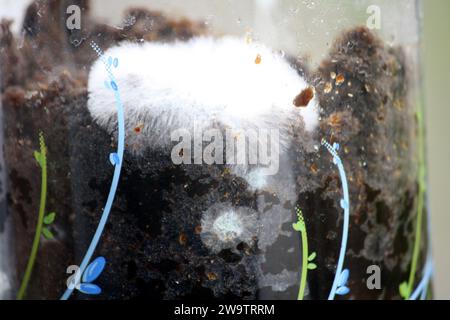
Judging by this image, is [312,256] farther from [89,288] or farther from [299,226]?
[89,288]

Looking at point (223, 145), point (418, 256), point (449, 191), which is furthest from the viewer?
point (449, 191)

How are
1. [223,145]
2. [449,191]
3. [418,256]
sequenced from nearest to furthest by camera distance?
[223,145] → [418,256] → [449,191]

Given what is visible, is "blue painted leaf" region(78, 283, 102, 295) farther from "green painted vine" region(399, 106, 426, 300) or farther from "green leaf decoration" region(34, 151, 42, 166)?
"green painted vine" region(399, 106, 426, 300)

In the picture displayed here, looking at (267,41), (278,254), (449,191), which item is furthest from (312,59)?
(449,191)

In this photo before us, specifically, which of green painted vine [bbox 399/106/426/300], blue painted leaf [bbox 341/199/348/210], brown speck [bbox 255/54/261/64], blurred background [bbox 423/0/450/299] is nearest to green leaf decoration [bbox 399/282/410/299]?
green painted vine [bbox 399/106/426/300]

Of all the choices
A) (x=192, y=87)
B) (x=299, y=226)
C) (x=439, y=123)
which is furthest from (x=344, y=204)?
(x=439, y=123)

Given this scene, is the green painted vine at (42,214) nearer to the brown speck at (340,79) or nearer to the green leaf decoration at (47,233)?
the green leaf decoration at (47,233)

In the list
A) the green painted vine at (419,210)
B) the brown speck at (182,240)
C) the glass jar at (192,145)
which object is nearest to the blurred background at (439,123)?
the green painted vine at (419,210)

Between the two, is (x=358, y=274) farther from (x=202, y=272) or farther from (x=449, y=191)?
(x=449, y=191)
